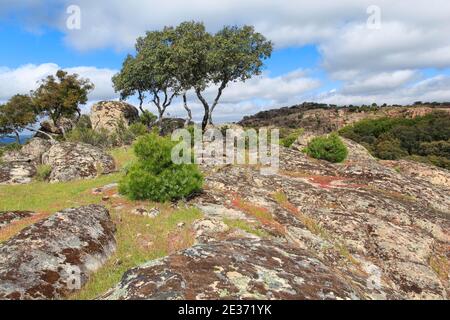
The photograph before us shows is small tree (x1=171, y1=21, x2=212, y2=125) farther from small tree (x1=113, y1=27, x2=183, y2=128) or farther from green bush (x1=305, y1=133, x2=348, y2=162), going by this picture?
green bush (x1=305, y1=133, x2=348, y2=162)

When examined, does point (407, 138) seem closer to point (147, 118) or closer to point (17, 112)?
point (147, 118)

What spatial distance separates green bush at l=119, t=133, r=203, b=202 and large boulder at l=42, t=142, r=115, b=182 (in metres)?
10.7

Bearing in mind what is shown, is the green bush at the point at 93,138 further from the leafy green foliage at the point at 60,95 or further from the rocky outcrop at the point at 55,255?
the rocky outcrop at the point at 55,255

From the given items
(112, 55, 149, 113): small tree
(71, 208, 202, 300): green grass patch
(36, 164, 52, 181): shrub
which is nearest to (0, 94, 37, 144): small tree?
(112, 55, 149, 113): small tree

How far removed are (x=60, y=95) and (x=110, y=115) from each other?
7154 millimetres

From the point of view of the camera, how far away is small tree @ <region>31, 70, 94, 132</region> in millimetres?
50625

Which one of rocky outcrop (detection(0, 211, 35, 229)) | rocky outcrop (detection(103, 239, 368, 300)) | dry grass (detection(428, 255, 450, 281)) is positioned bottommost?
dry grass (detection(428, 255, 450, 281))

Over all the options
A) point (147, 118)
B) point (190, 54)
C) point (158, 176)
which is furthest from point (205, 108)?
point (158, 176)

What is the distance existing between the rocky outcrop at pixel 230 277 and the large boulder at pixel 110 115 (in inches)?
1761

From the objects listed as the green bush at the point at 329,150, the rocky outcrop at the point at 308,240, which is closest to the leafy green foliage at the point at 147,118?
the green bush at the point at 329,150

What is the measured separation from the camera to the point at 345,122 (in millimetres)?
139875

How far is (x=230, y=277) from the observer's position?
6957 mm

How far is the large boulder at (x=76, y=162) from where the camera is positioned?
26.2m

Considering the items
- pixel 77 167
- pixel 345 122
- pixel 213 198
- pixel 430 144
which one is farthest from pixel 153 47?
pixel 345 122
